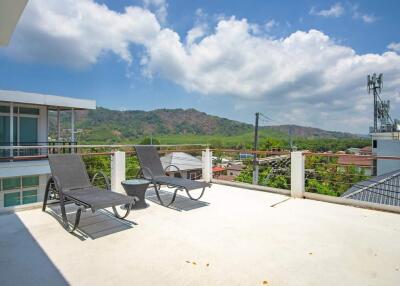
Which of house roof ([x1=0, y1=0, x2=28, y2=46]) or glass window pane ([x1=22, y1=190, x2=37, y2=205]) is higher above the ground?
house roof ([x1=0, y1=0, x2=28, y2=46])

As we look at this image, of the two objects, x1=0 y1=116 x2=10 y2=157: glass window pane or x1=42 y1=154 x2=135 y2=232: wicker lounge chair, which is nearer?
x1=42 y1=154 x2=135 y2=232: wicker lounge chair

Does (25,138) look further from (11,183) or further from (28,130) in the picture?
(11,183)

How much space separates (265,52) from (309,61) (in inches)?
89.3

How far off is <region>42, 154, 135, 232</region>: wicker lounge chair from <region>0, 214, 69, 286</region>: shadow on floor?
507 millimetres

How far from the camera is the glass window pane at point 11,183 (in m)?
11.5

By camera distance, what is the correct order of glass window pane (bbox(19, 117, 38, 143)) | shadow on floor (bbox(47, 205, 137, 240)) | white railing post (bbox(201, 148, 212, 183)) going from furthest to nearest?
glass window pane (bbox(19, 117, 38, 143)), white railing post (bbox(201, 148, 212, 183)), shadow on floor (bbox(47, 205, 137, 240))

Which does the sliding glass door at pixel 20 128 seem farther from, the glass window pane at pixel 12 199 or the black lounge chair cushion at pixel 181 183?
the black lounge chair cushion at pixel 181 183

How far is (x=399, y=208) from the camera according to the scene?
4273mm

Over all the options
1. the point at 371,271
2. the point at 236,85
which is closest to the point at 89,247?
the point at 371,271

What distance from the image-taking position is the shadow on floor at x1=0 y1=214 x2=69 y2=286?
225 centimetres

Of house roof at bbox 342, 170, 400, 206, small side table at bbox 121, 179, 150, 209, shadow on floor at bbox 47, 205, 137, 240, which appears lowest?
house roof at bbox 342, 170, 400, 206

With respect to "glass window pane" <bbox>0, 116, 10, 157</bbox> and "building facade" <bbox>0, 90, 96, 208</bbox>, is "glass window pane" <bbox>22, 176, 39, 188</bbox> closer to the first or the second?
"building facade" <bbox>0, 90, 96, 208</bbox>

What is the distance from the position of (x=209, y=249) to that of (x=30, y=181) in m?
12.3

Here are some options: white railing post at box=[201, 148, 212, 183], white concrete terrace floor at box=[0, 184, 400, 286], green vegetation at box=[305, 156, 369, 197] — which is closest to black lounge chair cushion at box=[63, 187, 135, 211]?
white concrete terrace floor at box=[0, 184, 400, 286]
